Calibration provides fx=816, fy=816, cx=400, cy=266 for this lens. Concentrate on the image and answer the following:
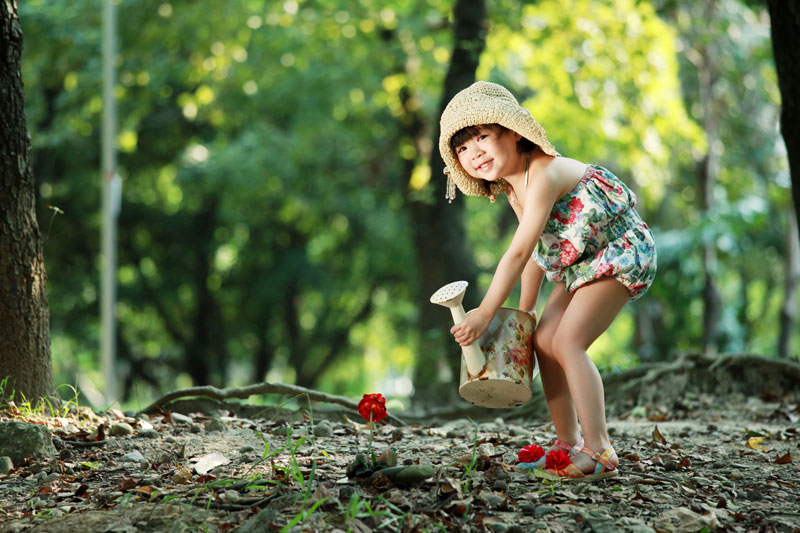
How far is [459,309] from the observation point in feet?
10.2

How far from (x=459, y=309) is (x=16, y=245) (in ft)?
6.85

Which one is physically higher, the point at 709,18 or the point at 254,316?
the point at 709,18

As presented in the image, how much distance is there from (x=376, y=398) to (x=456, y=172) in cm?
112

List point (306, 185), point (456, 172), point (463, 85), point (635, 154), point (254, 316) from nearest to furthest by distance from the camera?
point (456, 172)
point (463, 85)
point (635, 154)
point (306, 185)
point (254, 316)

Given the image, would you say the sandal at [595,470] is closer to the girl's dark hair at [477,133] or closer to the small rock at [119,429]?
the girl's dark hair at [477,133]

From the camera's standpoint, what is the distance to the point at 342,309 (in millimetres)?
18500

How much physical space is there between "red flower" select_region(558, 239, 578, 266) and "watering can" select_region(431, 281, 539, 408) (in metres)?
0.27

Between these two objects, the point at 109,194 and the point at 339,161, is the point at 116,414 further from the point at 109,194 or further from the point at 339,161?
the point at 339,161

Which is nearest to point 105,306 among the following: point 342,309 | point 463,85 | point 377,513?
point 463,85

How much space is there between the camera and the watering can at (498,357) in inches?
123

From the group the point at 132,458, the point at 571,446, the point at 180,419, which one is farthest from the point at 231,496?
the point at 180,419

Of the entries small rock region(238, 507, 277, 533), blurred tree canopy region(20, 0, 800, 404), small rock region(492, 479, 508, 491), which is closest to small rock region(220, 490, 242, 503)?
small rock region(238, 507, 277, 533)

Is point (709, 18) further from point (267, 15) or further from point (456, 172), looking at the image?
point (456, 172)

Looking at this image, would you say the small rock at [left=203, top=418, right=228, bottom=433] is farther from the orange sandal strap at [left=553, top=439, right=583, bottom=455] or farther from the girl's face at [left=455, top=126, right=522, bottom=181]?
the girl's face at [left=455, top=126, right=522, bottom=181]
